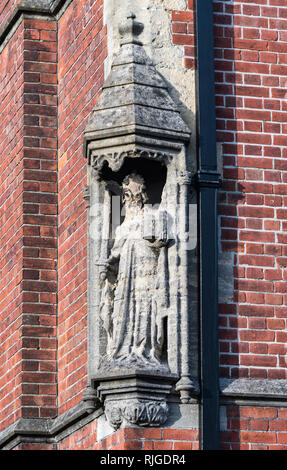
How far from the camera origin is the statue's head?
11.8m

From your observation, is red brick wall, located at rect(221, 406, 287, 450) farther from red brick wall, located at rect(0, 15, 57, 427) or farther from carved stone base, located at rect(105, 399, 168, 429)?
red brick wall, located at rect(0, 15, 57, 427)

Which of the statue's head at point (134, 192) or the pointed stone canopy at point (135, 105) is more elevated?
the pointed stone canopy at point (135, 105)

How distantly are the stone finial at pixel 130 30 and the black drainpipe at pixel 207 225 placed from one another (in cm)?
45

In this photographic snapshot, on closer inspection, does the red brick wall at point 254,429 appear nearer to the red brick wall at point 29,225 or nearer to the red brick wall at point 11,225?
the red brick wall at point 29,225

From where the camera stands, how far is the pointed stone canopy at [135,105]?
11672 mm

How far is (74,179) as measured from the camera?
12.9m

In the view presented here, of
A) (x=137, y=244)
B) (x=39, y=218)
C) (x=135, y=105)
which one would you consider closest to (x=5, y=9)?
(x=39, y=218)

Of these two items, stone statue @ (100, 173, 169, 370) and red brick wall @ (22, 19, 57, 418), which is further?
red brick wall @ (22, 19, 57, 418)

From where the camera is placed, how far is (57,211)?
43.5 ft

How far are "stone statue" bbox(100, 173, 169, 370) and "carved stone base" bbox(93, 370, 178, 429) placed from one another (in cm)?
8

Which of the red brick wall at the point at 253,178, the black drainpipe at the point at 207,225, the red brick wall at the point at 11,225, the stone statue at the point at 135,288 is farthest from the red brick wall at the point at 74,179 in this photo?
the red brick wall at the point at 253,178

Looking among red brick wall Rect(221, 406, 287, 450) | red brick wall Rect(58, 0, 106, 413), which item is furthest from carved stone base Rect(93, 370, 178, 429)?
red brick wall Rect(58, 0, 106, 413)

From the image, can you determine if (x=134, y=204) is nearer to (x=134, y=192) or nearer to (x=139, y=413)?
(x=134, y=192)

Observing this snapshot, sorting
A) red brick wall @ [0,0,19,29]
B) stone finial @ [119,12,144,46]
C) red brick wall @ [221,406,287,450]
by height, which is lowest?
red brick wall @ [221,406,287,450]
